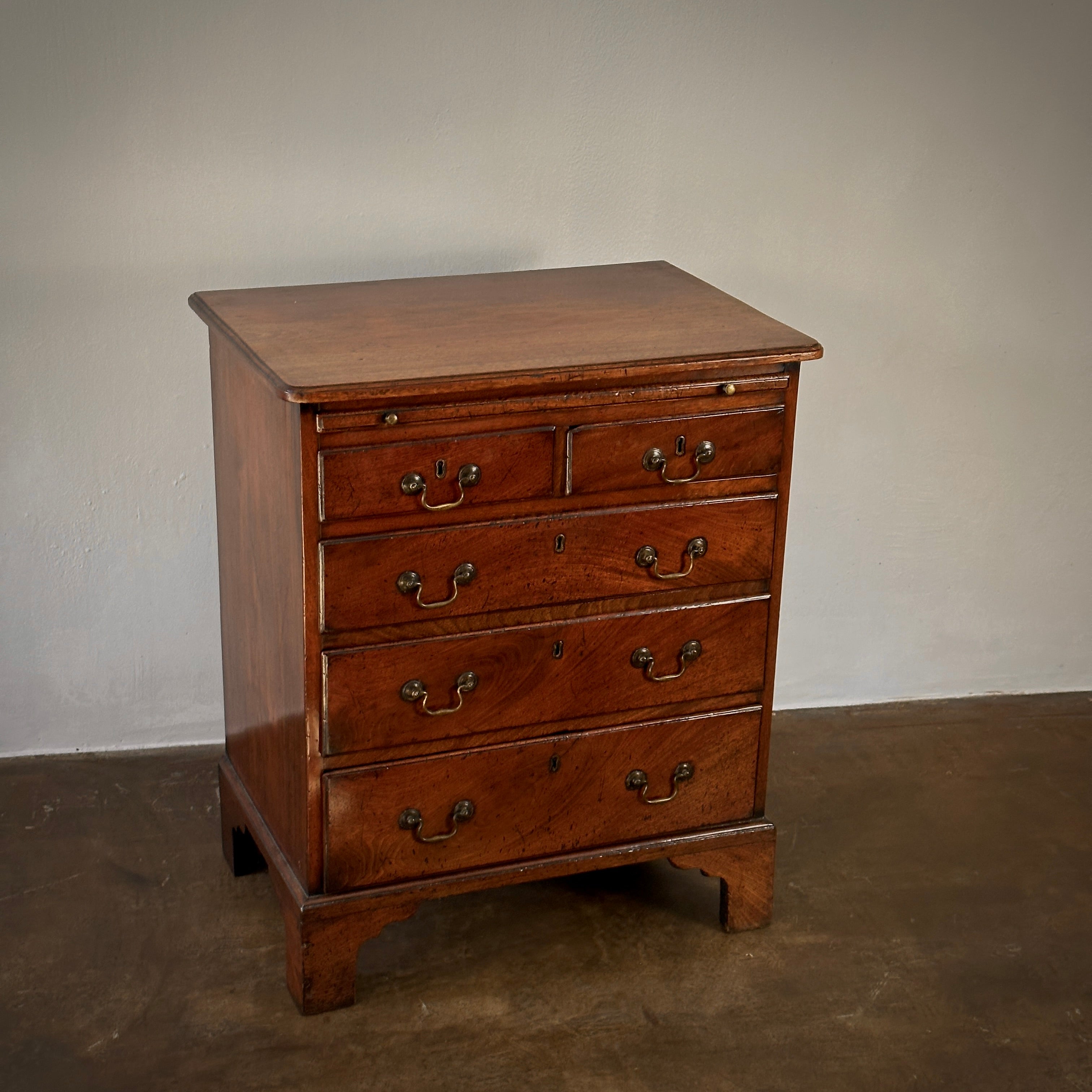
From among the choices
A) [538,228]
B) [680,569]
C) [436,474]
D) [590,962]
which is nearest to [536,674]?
[680,569]

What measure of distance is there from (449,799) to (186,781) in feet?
3.12

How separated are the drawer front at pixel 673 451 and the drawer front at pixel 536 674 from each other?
24 cm

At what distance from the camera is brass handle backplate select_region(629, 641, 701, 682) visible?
262 cm

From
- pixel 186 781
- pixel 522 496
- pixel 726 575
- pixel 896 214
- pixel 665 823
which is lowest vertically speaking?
pixel 186 781

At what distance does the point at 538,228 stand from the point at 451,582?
106cm

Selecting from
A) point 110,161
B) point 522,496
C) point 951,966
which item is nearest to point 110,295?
point 110,161

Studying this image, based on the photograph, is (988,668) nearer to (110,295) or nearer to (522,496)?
(522,496)

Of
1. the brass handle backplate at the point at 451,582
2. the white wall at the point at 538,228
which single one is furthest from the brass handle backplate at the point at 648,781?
the white wall at the point at 538,228

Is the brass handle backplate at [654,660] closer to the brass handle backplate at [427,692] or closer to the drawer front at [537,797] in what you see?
the drawer front at [537,797]

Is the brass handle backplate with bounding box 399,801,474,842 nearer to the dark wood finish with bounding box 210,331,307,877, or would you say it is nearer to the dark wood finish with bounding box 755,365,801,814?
the dark wood finish with bounding box 210,331,307,877

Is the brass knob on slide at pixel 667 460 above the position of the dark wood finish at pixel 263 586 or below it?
above

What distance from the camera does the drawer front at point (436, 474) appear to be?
2312 mm

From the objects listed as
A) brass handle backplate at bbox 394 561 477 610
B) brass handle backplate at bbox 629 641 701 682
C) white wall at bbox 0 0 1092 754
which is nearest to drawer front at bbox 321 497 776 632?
brass handle backplate at bbox 394 561 477 610

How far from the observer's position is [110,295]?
306 centimetres
